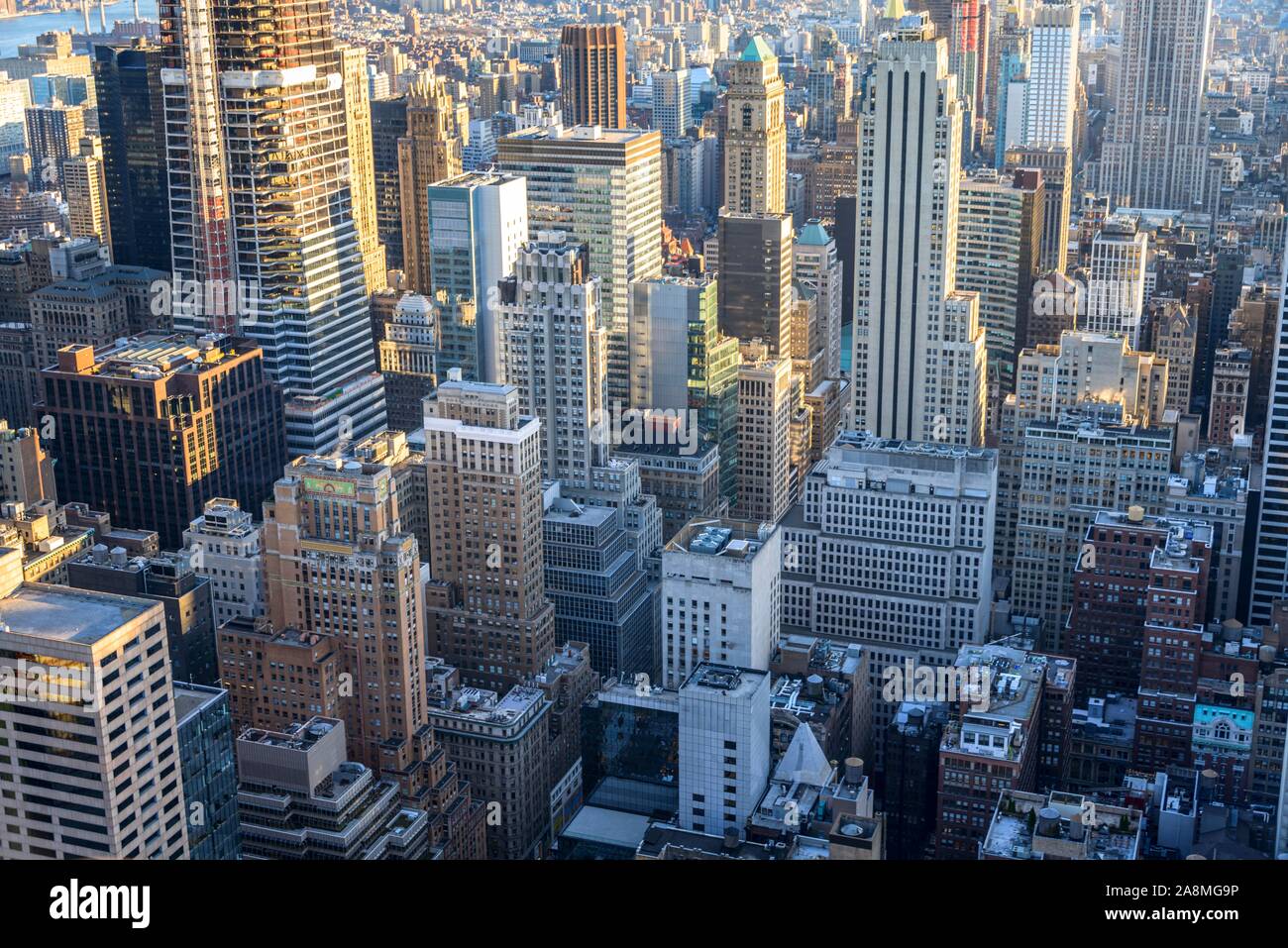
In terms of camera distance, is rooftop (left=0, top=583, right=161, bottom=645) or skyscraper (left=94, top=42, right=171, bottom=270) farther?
skyscraper (left=94, top=42, right=171, bottom=270)

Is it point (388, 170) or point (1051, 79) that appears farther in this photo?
point (1051, 79)

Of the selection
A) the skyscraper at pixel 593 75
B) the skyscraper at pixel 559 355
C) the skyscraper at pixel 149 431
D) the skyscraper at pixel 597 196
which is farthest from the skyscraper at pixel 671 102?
the skyscraper at pixel 149 431

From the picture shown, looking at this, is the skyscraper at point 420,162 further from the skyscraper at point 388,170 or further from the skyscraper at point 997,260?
the skyscraper at point 997,260

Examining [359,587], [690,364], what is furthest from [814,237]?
[359,587]

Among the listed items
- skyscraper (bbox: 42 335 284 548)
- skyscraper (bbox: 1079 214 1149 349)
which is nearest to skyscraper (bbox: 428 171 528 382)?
skyscraper (bbox: 42 335 284 548)

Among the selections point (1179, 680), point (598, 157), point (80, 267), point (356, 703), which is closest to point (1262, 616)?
point (1179, 680)

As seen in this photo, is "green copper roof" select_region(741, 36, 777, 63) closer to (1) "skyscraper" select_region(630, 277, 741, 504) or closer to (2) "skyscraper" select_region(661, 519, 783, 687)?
(1) "skyscraper" select_region(630, 277, 741, 504)

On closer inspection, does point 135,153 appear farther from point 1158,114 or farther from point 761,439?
point 1158,114
